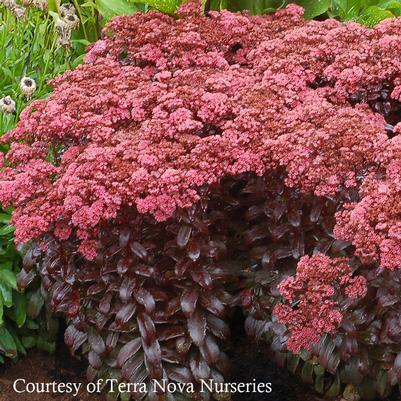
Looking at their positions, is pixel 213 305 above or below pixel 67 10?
below

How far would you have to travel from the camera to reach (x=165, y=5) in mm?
3996

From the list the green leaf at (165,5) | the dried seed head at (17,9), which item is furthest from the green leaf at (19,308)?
the green leaf at (165,5)

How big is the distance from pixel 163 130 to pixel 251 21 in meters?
1.22

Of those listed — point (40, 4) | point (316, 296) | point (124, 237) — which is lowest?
point (316, 296)

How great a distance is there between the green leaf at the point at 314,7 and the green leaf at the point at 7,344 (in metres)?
2.38

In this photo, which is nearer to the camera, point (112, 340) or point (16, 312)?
point (112, 340)

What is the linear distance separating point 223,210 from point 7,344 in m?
1.19

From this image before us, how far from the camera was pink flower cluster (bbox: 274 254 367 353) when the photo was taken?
8.21ft

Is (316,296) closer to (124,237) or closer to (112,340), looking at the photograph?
(124,237)

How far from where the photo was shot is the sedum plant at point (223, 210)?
262 centimetres

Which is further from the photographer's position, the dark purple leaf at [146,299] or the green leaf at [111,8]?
the green leaf at [111,8]

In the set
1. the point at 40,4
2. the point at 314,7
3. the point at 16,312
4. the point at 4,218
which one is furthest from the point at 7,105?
the point at 314,7

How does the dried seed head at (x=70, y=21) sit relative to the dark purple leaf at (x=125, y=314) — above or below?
above

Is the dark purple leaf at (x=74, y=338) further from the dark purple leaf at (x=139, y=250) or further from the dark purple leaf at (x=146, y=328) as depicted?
the dark purple leaf at (x=139, y=250)
